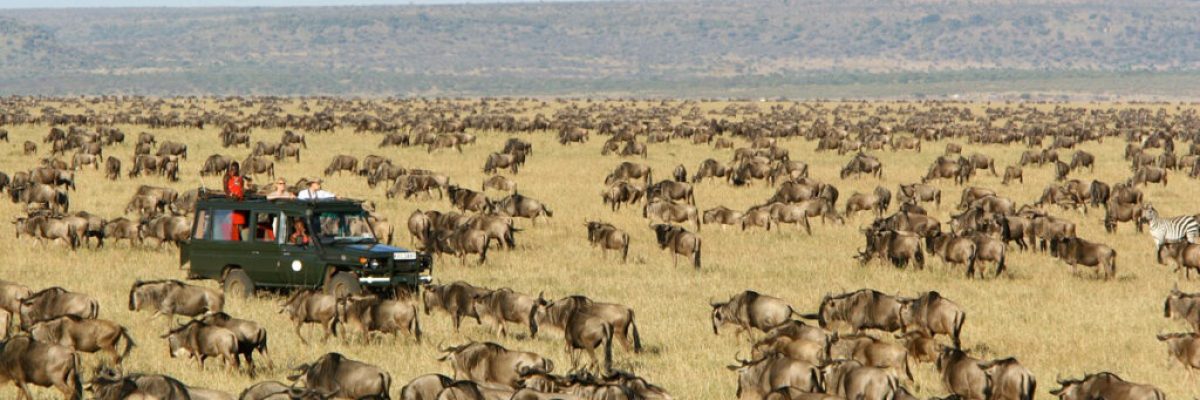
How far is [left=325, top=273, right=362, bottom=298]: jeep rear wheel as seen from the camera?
18.6 m

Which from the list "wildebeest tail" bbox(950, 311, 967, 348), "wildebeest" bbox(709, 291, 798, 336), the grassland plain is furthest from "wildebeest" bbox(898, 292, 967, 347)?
"wildebeest" bbox(709, 291, 798, 336)

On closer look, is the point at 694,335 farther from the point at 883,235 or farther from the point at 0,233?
the point at 0,233

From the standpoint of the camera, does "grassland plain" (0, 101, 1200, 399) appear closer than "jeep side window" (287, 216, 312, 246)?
Yes

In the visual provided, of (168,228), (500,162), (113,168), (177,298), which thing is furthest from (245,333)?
(500,162)

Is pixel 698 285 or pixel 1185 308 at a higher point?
pixel 1185 308

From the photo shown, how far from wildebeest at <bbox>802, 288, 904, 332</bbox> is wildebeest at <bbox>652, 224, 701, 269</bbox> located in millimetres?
6705

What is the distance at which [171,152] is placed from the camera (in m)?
44.1

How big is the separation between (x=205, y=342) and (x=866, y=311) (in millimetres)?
7489

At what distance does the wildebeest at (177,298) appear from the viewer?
17078mm

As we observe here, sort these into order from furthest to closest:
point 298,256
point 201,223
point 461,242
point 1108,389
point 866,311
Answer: point 461,242 < point 201,223 < point 298,256 < point 866,311 < point 1108,389

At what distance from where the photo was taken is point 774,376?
41.7 ft

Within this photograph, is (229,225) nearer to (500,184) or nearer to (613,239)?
(613,239)

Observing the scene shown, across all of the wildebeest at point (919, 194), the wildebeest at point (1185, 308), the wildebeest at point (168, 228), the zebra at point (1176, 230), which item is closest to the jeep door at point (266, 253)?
the wildebeest at point (168, 228)

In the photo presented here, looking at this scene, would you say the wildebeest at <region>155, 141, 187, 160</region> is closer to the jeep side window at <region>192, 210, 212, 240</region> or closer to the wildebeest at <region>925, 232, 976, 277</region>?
→ the jeep side window at <region>192, 210, 212, 240</region>
